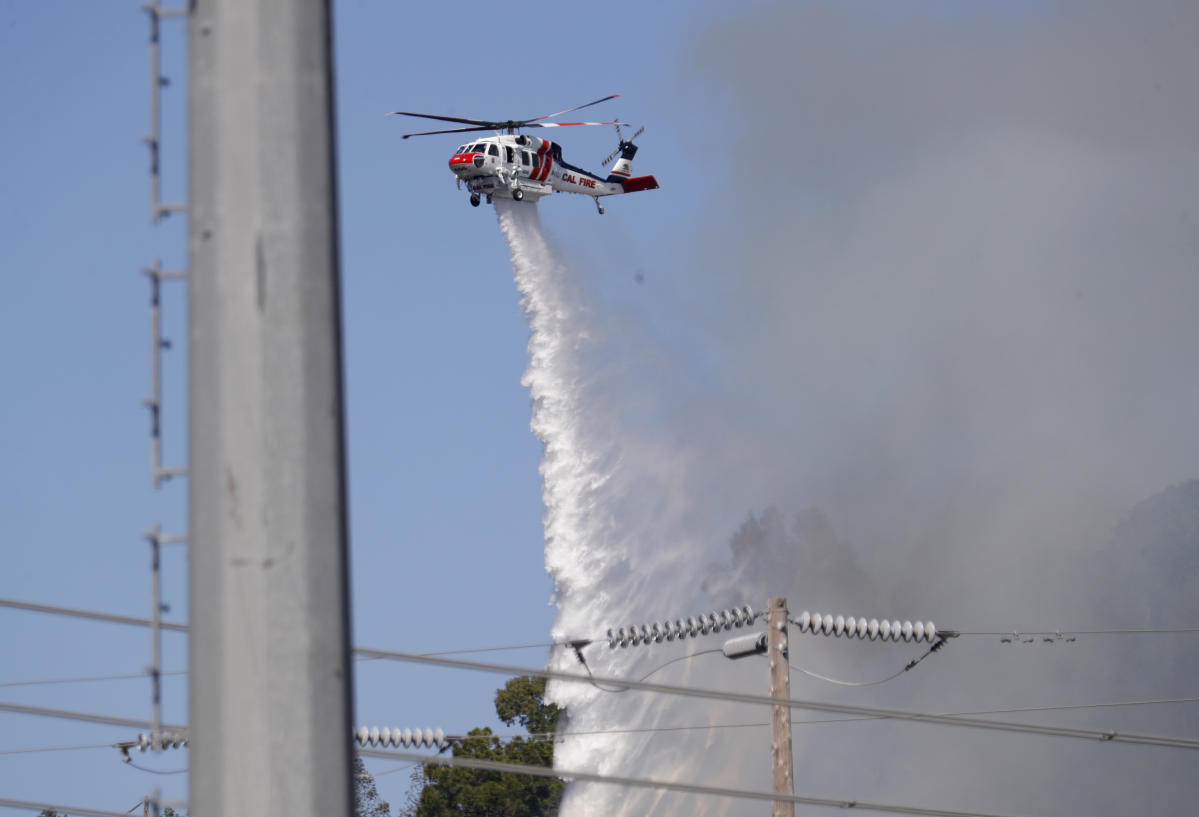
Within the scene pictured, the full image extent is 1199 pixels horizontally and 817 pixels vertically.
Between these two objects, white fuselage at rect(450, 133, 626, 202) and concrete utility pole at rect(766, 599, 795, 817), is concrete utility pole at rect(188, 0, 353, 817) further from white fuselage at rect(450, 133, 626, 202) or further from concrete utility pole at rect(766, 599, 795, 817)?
white fuselage at rect(450, 133, 626, 202)

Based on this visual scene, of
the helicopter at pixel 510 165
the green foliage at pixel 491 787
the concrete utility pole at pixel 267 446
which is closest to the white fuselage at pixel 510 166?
the helicopter at pixel 510 165

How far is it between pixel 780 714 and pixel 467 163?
29.7 meters

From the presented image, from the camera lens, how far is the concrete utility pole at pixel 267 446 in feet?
18.4

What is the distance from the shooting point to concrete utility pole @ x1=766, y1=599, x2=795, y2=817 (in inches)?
872

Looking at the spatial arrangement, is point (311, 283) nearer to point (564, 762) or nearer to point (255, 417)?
point (255, 417)

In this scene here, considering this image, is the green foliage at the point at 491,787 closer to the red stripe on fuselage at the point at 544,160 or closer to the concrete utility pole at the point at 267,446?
the red stripe on fuselage at the point at 544,160

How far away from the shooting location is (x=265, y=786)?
5570 millimetres

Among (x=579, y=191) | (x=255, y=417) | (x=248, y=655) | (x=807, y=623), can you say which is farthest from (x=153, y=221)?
(x=579, y=191)

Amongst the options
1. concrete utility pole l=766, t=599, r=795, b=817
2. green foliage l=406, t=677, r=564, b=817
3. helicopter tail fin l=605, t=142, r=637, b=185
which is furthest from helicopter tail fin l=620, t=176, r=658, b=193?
concrete utility pole l=766, t=599, r=795, b=817

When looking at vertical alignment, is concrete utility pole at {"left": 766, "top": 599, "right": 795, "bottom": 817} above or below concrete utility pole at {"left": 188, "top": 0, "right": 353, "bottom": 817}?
above

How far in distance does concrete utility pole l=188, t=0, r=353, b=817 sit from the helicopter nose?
141 feet

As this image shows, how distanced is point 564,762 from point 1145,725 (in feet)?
160

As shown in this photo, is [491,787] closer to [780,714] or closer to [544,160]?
[544,160]

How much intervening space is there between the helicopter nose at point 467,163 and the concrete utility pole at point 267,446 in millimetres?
43120
